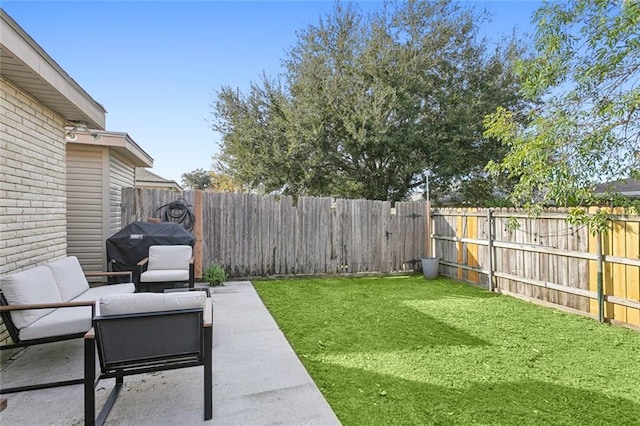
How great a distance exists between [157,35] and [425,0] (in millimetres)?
8753

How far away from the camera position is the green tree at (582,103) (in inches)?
164

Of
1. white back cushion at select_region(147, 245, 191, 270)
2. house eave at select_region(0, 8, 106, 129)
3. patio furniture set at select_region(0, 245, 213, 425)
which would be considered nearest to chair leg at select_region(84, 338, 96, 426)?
patio furniture set at select_region(0, 245, 213, 425)

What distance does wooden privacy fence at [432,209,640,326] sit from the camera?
4.46 metres

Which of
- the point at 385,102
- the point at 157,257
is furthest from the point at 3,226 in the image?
the point at 385,102

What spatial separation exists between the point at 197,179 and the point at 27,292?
34100mm

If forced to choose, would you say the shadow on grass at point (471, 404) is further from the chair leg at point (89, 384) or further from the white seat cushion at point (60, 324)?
the white seat cushion at point (60, 324)

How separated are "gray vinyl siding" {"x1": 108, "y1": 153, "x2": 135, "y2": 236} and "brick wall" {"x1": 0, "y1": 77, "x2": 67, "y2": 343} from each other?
5.87ft

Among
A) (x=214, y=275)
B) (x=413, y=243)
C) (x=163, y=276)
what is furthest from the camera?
(x=413, y=243)

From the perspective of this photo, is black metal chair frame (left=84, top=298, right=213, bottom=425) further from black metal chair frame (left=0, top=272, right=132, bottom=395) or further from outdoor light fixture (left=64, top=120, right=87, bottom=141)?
outdoor light fixture (left=64, top=120, right=87, bottom=141)

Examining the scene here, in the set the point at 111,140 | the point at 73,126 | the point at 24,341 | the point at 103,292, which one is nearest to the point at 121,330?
the point at 24,341

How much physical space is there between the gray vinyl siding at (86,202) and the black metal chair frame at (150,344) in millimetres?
4671

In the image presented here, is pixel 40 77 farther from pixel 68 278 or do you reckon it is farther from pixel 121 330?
pixel 121 330

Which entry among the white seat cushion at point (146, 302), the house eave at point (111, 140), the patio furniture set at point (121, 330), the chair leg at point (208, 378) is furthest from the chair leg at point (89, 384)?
the house eave at point (111, 140)

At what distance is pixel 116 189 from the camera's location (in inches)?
270
